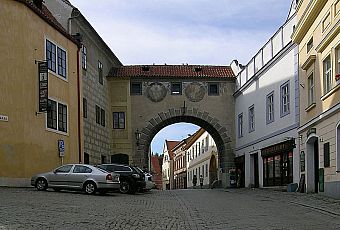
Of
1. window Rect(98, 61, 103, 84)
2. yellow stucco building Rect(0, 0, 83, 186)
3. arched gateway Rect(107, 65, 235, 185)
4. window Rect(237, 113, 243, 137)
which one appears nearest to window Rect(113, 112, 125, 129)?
arched gateway Rect(107, 65, 235, 185)

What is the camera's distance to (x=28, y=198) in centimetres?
1997

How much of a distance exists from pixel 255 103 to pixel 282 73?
773 cm

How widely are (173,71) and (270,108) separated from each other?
15.0 metres

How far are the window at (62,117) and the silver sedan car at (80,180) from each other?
5.44m

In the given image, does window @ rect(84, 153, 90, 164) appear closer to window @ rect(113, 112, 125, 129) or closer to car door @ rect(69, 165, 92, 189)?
window @ rect(113, 112, 125, 129)

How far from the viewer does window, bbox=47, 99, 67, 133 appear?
2929 cm

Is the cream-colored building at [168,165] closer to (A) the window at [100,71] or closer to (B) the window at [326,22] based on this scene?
(A) the window at [100,71]

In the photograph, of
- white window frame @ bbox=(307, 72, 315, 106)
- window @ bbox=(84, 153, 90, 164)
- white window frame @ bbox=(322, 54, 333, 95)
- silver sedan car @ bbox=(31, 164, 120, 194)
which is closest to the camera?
white window frame @ bbox=(322, 54, 333, 95)

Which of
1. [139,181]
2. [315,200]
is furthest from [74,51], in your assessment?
[315,200]

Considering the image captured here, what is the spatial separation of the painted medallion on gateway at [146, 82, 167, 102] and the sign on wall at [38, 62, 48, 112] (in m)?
21.4

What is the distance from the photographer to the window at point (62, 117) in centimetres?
3080

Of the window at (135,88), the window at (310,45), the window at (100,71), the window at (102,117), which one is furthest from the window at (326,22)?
the window at (135,88)

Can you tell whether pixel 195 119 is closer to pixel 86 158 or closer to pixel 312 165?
pixel 86 158

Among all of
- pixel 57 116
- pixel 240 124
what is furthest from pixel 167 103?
pixel 57 116
